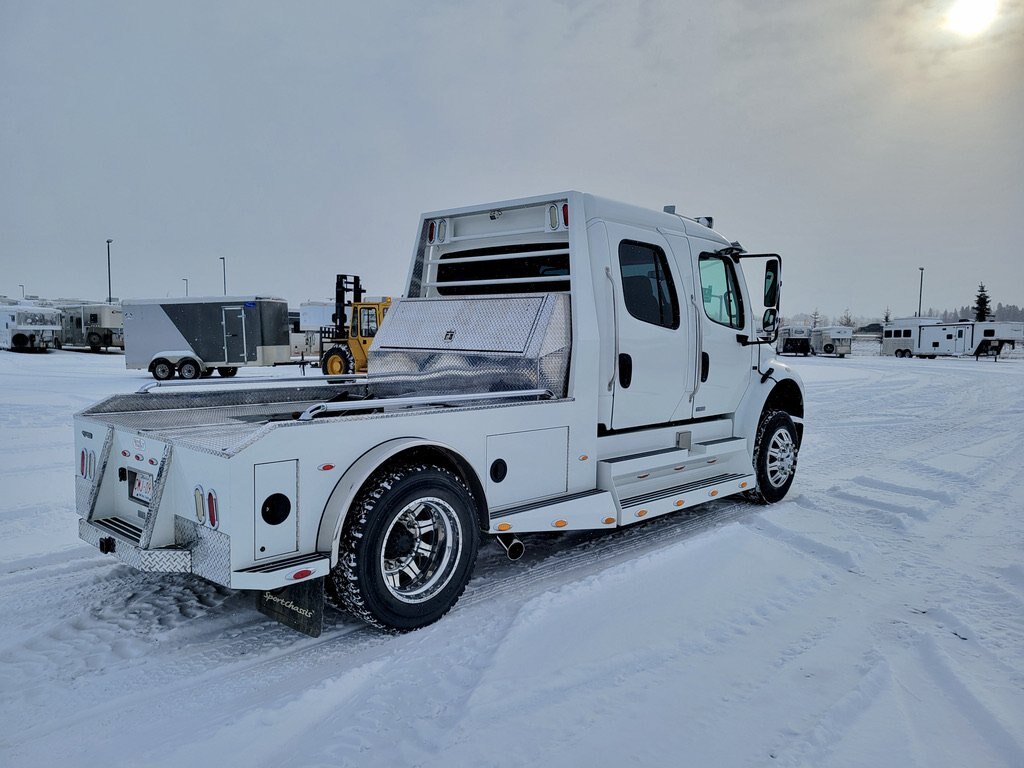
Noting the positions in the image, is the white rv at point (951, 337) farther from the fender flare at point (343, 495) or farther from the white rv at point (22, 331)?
the white rv at point (22, 331)

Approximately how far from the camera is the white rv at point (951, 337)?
46531 millimetres

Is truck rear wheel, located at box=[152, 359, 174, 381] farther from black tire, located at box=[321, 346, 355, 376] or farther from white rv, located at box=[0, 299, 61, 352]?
white rv, located at box=[0, 299, 61, 352]

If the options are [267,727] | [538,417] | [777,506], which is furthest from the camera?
[777,506]

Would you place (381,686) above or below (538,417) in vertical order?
below

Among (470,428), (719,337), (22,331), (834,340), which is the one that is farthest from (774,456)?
(834,340)

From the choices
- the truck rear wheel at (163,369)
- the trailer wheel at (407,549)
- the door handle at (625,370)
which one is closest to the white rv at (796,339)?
the truck rear wheel at (163,369)

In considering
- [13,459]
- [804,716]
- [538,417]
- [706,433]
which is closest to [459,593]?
[538,417]

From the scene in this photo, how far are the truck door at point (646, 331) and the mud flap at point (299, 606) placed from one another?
8.57 ft

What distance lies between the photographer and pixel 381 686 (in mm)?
3326

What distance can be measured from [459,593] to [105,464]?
2.21 metres

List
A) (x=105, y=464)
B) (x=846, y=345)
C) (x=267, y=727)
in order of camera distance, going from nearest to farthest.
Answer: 1. (x=267, y=727)
2. (x=105, y=464)
3. (x=846, y=345)

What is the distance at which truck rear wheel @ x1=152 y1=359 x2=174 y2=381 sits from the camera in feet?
75.7

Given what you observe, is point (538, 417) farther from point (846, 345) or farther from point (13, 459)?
point (846, 345)

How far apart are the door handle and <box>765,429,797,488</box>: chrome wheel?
7.62 feet
